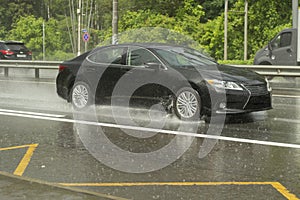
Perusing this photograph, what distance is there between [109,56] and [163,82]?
1.70m

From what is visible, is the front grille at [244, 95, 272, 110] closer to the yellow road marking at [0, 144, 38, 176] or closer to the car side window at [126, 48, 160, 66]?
the car side window at [126, 48, 160, 66]

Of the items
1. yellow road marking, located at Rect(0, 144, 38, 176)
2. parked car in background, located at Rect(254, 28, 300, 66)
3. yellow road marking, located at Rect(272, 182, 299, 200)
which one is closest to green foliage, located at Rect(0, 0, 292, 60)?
parked car in background, located at Rect(254, 28, 300, 66)

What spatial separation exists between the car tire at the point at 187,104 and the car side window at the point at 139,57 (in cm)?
98

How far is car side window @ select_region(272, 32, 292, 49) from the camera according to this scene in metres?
20.5

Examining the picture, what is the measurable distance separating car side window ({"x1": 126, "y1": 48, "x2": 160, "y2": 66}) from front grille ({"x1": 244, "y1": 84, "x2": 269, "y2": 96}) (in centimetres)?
192

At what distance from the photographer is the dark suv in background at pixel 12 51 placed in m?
31.5

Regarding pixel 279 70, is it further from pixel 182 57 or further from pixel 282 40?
pixel 182 57

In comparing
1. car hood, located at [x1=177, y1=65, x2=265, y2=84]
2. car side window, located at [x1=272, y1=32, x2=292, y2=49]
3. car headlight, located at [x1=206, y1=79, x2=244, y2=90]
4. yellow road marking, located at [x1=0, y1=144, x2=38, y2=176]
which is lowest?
yellow road marking, located at [x1=0, y1=144, x2=38, y2=176]

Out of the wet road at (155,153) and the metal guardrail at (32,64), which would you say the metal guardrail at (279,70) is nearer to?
the wet road at (155,153)

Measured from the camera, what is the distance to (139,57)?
10.8 metres

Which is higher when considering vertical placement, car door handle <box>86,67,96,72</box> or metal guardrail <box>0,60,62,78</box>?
car door handle <box>86,67,96,72</box>

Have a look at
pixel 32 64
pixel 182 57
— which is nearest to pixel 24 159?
pixel 182 57

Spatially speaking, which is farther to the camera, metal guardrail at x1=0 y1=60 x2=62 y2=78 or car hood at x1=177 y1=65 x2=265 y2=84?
metal guardrail at x1=0 y1=60 x2=62 y2=78

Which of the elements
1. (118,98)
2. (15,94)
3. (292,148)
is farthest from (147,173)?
(15,94)
